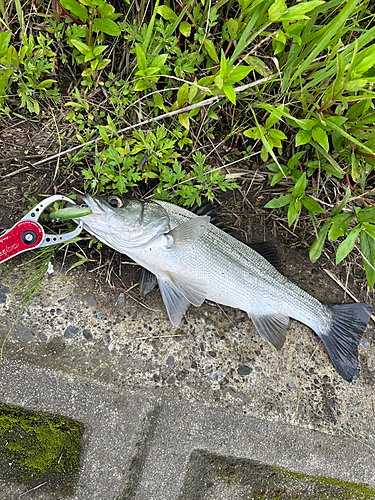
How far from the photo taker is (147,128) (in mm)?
2555

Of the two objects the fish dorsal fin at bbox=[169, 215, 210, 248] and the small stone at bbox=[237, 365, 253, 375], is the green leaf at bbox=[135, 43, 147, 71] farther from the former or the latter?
the small stone at bbox=[237, 365, 253, 375]

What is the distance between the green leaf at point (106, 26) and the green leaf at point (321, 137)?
4.63ft

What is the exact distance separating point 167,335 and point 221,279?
0.56 meters

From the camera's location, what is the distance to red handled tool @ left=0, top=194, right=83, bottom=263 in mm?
2301

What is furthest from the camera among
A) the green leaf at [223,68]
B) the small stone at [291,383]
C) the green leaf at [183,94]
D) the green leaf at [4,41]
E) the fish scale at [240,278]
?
the small stone at [291,383]

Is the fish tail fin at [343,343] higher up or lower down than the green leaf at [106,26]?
lower down

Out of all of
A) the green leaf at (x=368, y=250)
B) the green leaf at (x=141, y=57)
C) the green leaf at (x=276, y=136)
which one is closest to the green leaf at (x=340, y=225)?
the green leaf at (x=368, y=250)

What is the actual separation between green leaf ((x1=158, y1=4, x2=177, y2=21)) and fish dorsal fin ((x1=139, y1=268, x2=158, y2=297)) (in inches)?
66.5

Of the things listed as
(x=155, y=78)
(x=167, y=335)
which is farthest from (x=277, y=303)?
(x=155, y=78)

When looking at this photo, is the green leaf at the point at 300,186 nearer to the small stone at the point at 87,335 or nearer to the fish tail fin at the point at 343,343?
the fish tail fin at the point at 343,343

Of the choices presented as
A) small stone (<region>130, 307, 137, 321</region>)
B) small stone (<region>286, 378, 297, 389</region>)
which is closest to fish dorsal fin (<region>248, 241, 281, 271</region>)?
small stone (<region>286, 378, 297, 389</region>)

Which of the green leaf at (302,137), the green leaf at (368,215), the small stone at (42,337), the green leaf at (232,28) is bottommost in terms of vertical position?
the small stone at (42,337)

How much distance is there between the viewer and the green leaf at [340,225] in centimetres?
230

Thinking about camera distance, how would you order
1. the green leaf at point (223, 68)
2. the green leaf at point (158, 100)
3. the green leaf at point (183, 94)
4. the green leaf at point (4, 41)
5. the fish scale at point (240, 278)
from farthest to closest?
the fish scale at point (240, 278)
the green leaf at point (158, 100)
the green leaf at point (183, 94)
the green leaf at point (4, 41)
the green leaf at point (223, 68)
